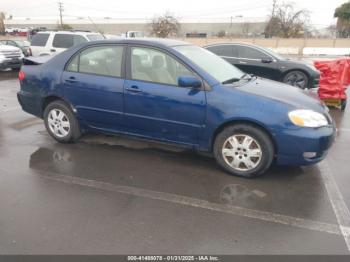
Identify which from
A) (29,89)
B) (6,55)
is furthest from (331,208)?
(6,55)

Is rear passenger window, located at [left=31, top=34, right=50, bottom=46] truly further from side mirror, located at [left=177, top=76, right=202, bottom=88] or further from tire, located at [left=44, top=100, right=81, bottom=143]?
side mirror, located at [left=177, top=76, right=202, bottom=88]

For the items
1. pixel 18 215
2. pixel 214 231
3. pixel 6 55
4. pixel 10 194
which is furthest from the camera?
pixel 6 55

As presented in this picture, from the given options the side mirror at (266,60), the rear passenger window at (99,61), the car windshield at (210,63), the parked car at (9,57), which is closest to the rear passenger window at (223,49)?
the side mirror at (266,60)

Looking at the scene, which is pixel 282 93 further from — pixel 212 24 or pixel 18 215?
pixel 212 24

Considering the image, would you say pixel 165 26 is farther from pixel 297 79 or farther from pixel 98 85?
pixel 98 85

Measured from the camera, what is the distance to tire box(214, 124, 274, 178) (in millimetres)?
4199

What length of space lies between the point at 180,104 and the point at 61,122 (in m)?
2.10

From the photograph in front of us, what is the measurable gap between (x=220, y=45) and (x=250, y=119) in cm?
767

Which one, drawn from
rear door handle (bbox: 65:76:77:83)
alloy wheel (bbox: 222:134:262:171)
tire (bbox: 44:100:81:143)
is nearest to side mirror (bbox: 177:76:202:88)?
alloy wheel (bbox: 222:134:262:171)

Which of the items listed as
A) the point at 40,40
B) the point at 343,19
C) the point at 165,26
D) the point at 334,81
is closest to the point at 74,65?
the point at 334,81

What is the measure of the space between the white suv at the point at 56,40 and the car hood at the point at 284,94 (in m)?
10.3

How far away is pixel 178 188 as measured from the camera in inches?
161

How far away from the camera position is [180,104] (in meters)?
4.45

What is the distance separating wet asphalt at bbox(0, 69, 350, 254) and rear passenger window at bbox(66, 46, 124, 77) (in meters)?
1.17
